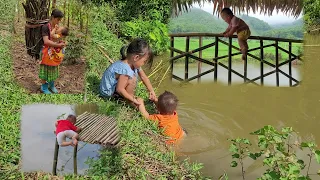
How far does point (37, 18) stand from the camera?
4445 millimetres

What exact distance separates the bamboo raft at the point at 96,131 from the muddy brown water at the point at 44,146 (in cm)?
3

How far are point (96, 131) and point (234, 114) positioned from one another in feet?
7.63

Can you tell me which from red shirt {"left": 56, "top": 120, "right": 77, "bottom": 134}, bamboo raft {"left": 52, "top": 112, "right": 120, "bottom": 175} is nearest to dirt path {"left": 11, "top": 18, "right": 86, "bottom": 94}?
bamboo raft {"left": 52, "top": 112, "right": 120, "bottom": 175}

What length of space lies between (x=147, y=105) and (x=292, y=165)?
95.1 inches

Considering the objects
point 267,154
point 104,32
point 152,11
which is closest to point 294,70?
point 152,11

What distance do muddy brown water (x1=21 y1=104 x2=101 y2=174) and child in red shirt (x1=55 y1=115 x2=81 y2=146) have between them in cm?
5

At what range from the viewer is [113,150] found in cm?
331

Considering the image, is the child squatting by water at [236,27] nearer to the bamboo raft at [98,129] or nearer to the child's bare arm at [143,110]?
the child's bare arm at [143,110]

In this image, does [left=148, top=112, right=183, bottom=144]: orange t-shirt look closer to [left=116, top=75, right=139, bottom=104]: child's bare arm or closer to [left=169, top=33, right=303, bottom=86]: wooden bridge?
[left=116, top=75, right=139, bottom=104]: child's bare arm

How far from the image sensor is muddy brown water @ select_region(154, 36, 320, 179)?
3869mm

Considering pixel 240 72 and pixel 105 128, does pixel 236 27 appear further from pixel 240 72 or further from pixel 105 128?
pixel 105 128

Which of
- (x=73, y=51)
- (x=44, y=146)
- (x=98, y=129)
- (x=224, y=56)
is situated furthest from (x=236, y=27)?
(x=44, y=146)

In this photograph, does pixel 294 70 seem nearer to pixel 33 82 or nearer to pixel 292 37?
pixel 292 37

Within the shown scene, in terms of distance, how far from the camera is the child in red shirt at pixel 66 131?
10.2ft
